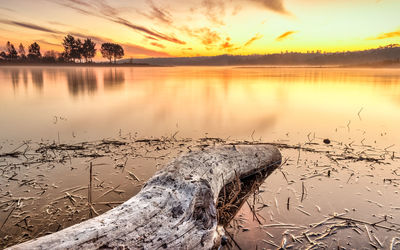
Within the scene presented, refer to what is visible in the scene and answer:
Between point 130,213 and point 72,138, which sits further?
point 72,138

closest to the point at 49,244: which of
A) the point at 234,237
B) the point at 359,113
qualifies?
the point at 234,237

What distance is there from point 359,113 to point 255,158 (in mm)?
8786

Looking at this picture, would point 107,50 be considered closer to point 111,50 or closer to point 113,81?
point 111,50

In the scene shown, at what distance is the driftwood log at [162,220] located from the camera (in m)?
1.89

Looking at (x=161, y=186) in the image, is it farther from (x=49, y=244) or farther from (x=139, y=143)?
(x=139, y=143)

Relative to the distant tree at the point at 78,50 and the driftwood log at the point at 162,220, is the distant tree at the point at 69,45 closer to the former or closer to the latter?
the distant tree at the point at 78,50

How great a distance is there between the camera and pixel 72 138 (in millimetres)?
6250

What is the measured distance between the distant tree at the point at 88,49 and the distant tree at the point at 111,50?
5206 millimetres

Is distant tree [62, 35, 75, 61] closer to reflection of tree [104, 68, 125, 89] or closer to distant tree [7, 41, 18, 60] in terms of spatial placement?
distant tree [7, 41, 18, 60]

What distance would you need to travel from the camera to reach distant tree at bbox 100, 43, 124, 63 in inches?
4252

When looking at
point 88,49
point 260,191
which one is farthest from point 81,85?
point 88,49

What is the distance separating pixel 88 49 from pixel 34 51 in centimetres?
2990

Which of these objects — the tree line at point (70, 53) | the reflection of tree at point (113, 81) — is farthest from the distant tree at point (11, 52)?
the reflection of tree at point (113, 81)

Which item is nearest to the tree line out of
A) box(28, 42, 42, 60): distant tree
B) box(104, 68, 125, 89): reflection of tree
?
box(28, 42, 42, 60): distant tree
